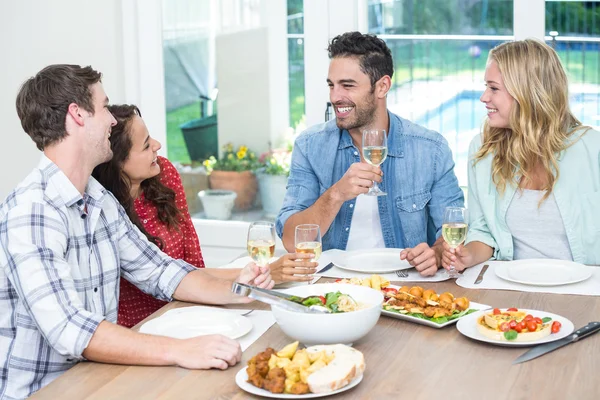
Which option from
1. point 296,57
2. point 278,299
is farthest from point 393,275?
point 296,57

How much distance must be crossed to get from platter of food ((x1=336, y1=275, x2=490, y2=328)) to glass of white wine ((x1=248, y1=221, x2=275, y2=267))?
22 cm

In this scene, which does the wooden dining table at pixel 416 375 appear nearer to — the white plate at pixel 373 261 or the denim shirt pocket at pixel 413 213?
the white plate at pixel 373 261

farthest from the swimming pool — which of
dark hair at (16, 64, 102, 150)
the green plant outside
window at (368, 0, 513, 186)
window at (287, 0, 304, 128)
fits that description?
dark hair at (16, 64, 102, 150)

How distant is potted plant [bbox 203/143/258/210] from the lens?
14.9 ft

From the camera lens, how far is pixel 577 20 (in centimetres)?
388

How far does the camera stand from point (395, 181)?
3.02 meters

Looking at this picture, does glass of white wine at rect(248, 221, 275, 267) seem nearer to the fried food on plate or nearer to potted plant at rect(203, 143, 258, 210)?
the fried food on plate

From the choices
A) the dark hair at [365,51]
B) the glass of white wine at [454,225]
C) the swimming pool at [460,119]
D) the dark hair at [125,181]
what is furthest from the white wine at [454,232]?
the swimming pool at [460,119]

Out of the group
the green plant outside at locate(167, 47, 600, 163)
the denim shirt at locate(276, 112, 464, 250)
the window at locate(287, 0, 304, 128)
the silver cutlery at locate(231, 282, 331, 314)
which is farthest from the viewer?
the window at locate(287, 0, 304, 128)

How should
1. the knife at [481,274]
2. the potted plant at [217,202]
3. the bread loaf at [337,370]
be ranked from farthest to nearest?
the potted plant at [217,202]
the knife at [481,274]
the bread loaf at [337,370]

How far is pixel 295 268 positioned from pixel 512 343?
0.64 meters

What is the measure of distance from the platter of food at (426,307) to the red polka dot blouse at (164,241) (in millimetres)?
816

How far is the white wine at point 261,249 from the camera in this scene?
2.07 meters

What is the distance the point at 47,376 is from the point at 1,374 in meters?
0.10
